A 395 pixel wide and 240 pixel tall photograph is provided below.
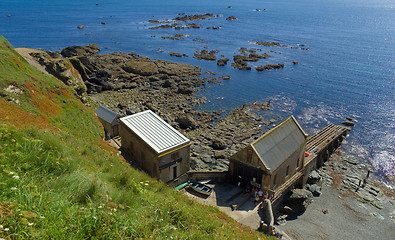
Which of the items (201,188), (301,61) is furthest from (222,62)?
(201,188)

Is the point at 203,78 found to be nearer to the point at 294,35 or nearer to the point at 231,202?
the point at 231,202

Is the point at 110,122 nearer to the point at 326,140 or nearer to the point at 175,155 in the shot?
the point at 175,155

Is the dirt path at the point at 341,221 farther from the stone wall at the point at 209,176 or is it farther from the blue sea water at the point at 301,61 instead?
the blue sea water at the point at 301,61

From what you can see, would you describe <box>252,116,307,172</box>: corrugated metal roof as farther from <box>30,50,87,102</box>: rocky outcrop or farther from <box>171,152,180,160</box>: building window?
<box>30,50,87,102</box>: rocky outcrop

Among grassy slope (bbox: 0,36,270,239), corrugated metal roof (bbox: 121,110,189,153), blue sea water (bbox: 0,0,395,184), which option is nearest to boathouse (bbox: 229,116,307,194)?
corrugated metal roof (bbox: 121,110,189,153)

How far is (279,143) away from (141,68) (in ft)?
207

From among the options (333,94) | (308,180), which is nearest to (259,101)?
(333,94)

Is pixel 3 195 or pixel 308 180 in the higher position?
pixel 3 195

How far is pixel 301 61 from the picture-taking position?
10175cm

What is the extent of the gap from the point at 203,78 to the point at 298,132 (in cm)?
5183

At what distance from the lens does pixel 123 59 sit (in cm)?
9675

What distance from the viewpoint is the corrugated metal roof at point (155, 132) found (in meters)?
26.6

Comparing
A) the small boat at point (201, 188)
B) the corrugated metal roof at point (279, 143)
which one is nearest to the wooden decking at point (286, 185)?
the corrugated metal roof at point (279, 143)

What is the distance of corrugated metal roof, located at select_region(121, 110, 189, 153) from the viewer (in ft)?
87.4
